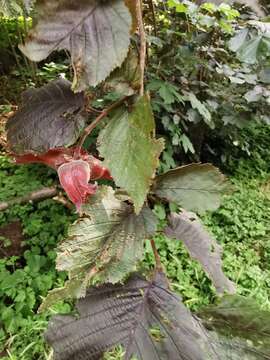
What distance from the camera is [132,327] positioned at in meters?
0.41

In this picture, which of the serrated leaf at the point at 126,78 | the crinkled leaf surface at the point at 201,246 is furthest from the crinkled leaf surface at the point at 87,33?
the crinkled leaf surface at the point at 201,246

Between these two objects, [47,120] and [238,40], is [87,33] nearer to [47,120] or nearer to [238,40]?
[47,120]

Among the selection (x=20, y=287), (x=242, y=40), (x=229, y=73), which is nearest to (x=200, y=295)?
(x=20, y=287)

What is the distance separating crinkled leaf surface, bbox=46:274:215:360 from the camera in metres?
0.40

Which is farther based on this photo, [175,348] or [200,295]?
[200,295]

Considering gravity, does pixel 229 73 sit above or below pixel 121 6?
below

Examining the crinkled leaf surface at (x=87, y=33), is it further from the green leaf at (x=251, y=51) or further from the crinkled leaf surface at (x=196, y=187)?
the green leaf at (x=251, y=51)

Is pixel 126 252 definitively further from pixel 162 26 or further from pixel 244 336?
pixel 162 26

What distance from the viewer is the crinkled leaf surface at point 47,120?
428 mm

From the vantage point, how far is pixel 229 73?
182 cm

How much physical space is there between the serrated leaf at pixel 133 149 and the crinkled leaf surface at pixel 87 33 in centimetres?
5

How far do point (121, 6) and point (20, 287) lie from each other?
152 cm

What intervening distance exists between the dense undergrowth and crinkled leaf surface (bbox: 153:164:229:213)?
3.35 ft

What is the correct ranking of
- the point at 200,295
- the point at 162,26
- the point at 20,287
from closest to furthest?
the point at 20,287, the point at 200,295, the point at 162,26
